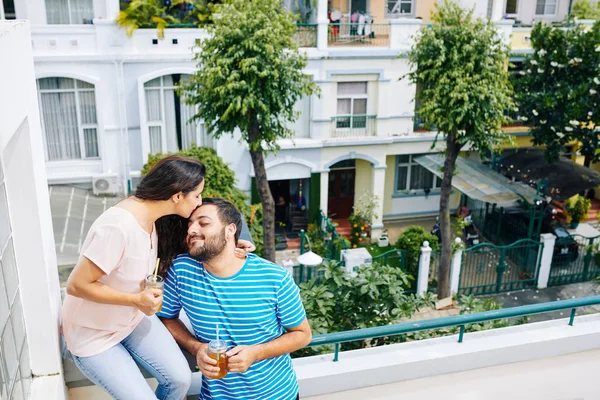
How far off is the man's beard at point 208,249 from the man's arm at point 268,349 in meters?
0.43

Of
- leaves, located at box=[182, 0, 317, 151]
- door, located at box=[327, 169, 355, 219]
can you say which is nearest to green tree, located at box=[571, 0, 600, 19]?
door, located at box=[327, 169, 355, 219]

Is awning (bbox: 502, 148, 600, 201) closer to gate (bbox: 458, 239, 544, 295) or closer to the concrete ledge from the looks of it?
gate (bbox: 458, 239, 544, 295)

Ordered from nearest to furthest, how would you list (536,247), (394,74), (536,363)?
(536,363)
(536,247)
(394,74)

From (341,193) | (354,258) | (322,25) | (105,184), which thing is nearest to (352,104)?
(322,25)

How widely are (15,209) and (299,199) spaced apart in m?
14.3

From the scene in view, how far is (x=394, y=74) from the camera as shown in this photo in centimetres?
1569

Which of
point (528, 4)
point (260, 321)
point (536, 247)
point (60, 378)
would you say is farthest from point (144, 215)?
point (528, 4)

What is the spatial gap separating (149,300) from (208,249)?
0.38 metres

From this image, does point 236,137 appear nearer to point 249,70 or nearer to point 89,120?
point 89,120

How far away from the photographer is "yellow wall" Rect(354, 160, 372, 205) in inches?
666

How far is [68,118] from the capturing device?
45.3ft

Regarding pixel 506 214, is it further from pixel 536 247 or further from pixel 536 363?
pixel 536 363

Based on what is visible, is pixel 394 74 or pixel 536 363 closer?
pixel 536 363

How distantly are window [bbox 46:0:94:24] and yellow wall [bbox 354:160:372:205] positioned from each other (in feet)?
26.0
